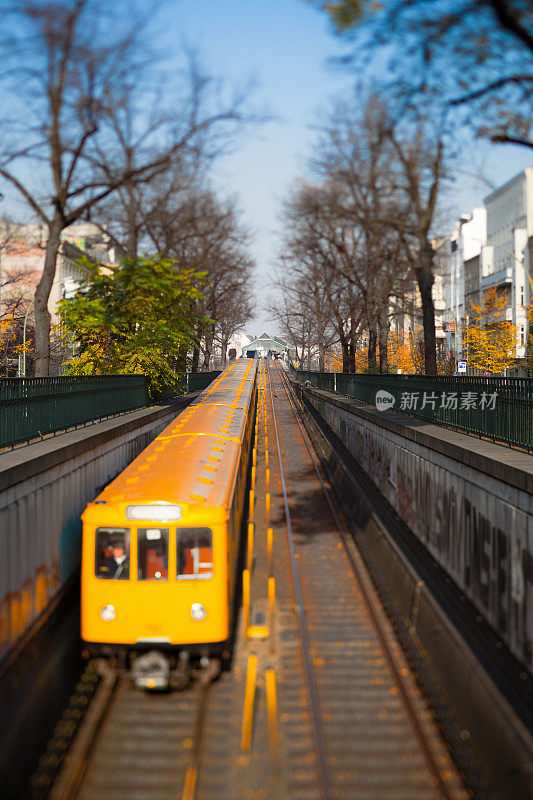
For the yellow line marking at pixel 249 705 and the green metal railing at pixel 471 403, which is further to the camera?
the green metal railing at pixel 471 403

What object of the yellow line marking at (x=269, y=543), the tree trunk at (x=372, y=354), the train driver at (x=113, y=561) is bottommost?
the yellow line marking at (x=269, y=543)

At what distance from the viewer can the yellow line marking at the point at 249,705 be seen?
30.0ft

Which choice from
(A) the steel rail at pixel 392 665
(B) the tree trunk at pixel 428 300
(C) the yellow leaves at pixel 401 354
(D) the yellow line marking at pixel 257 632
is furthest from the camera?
(C) the yellow leaves at pixel 401 354

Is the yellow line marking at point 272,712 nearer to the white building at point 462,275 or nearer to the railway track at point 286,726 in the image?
the railway track at point 286,726

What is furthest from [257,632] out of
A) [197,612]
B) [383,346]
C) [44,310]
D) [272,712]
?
[383,346]

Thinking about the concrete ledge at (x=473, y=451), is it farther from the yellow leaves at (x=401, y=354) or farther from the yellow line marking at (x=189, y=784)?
the yellow leaves at (x=401, y=354)

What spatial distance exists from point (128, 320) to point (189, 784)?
846 inches

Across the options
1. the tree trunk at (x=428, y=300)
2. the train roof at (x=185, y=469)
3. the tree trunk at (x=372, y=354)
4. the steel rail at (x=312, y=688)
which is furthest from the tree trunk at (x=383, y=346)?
the train roof at (x=185, y=469)

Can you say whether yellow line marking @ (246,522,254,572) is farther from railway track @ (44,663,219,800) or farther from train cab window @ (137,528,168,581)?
train cab window @ (137,528,168,581)

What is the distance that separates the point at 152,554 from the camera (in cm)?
1004

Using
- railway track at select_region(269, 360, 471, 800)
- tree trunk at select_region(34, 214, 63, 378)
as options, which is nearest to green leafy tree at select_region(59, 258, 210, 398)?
tree trunk at select_region(34, 214, 63, 378)

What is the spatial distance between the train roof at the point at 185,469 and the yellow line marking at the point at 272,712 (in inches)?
109

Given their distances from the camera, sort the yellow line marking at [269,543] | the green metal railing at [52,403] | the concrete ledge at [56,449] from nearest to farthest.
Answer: the concrete ledge at [56,449] → the green metal railing at [52,403] → the yellow line marking at [269,543]

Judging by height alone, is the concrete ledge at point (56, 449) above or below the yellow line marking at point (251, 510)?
above
